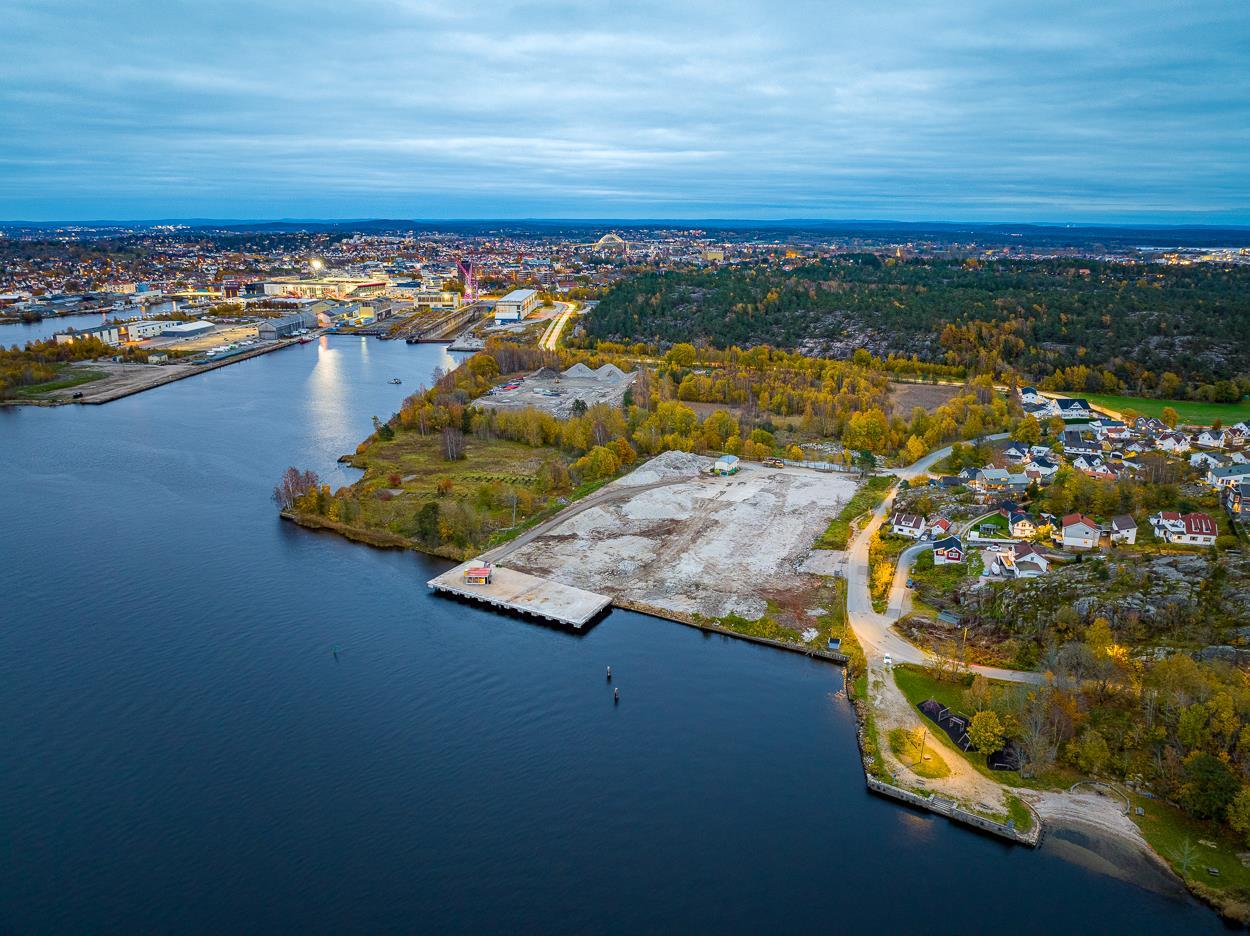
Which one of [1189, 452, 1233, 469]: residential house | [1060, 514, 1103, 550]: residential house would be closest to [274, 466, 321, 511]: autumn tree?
[1060, 514, 1103, 550]: residential house

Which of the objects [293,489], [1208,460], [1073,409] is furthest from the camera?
[1073,409]

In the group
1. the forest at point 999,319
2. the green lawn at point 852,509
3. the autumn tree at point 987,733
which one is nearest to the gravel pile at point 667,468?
the green lawn at point 852,509

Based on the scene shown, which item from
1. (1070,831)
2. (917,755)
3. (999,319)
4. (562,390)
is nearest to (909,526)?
(917,755)

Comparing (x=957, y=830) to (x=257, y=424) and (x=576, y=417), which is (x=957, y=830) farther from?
(x=257, y=424)

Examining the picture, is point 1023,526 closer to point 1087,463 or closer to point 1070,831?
point 1087,463

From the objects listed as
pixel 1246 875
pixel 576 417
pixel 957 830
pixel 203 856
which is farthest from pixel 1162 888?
pixel 576 417

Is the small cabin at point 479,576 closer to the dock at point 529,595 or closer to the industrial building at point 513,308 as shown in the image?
the dock at point 529,595

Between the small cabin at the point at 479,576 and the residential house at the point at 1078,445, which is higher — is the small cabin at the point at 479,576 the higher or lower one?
the lower one

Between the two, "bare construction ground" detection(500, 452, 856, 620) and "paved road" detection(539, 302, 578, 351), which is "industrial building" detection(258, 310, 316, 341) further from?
"bare construction ground" detection(500, 452, 856, 620)
